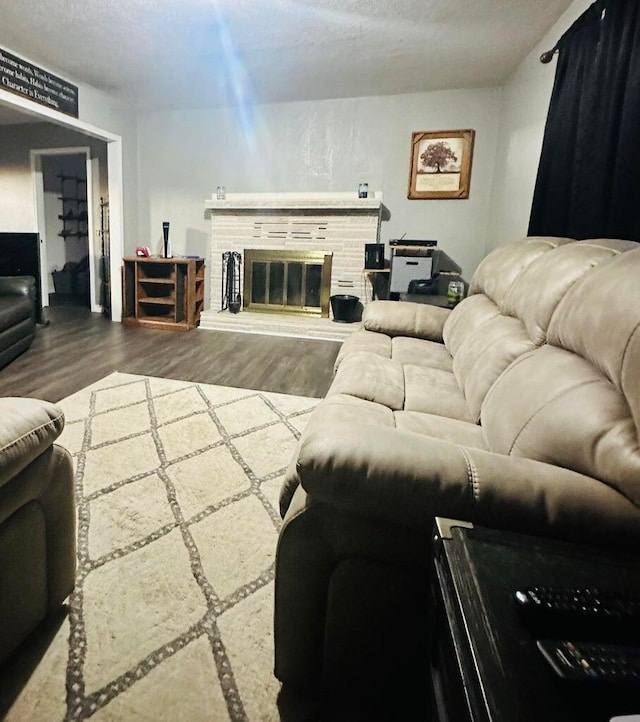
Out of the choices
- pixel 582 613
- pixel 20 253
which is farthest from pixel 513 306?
A: pixel 20 253

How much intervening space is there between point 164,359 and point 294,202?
2198 mm

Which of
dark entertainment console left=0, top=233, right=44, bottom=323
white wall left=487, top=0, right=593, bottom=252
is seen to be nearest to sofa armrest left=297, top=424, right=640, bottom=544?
white wall left=487, top=0, right=593, bottom=252

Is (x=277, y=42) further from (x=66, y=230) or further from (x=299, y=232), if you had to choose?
(x=66, y=230)

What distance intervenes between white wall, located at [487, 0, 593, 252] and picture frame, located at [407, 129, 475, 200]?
0.31 meters

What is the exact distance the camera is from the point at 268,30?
2963 millimetres

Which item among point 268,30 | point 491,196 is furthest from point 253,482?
point 491,196

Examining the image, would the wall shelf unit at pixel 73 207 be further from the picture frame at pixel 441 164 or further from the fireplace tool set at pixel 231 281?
the picture frame at pixel 441 164

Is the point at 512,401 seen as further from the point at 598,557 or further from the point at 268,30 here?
the point at 268,30

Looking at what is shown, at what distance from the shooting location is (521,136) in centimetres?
342

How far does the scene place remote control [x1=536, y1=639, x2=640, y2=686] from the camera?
1.42 ft

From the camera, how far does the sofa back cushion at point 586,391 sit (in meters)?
0.79

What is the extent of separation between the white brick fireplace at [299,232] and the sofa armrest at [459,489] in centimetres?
360

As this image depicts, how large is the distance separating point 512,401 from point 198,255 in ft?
15.2

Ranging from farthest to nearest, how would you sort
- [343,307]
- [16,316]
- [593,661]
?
[343,307] < [16,316] < [593,661]
